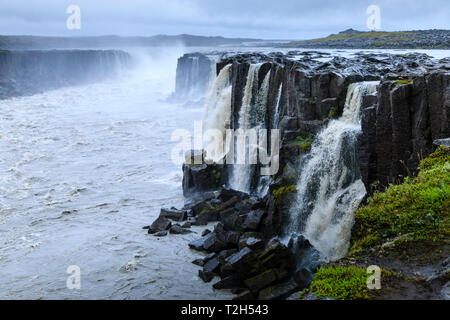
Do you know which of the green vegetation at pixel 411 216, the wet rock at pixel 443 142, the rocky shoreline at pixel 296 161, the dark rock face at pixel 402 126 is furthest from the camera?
the rocky shoreline at pixel 296 161

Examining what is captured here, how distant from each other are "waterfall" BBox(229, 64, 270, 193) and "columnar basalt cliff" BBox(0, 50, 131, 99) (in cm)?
7515

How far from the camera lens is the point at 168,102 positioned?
3241 inches

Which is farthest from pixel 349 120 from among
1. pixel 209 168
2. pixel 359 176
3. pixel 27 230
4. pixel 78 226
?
pixel 27 230

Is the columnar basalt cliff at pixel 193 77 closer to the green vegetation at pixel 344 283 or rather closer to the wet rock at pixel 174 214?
the wet rock at pixel 174 214

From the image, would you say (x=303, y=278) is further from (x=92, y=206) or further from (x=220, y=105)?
(x=220, y=105)

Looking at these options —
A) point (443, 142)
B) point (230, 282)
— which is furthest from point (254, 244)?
point (443, 142)

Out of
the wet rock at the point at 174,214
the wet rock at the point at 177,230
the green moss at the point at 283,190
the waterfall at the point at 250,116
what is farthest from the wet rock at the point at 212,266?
the waterfall at the point at 250,116

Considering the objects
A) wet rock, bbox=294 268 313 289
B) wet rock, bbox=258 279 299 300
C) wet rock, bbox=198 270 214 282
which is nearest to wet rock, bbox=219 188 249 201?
wet rock, bbox=198 270 214 282

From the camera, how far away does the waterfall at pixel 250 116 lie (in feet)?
98.8

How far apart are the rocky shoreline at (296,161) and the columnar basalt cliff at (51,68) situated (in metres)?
79.8

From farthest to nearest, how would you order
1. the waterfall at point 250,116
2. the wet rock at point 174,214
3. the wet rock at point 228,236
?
the waterfall at point 250,116 < the wet rock at point 174,214 < the wet rock at point 228,236

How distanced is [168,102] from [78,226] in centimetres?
5854

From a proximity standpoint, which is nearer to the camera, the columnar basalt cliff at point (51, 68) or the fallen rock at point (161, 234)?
the fallen rock at point (161, 234)

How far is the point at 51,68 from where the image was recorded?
111312mm
